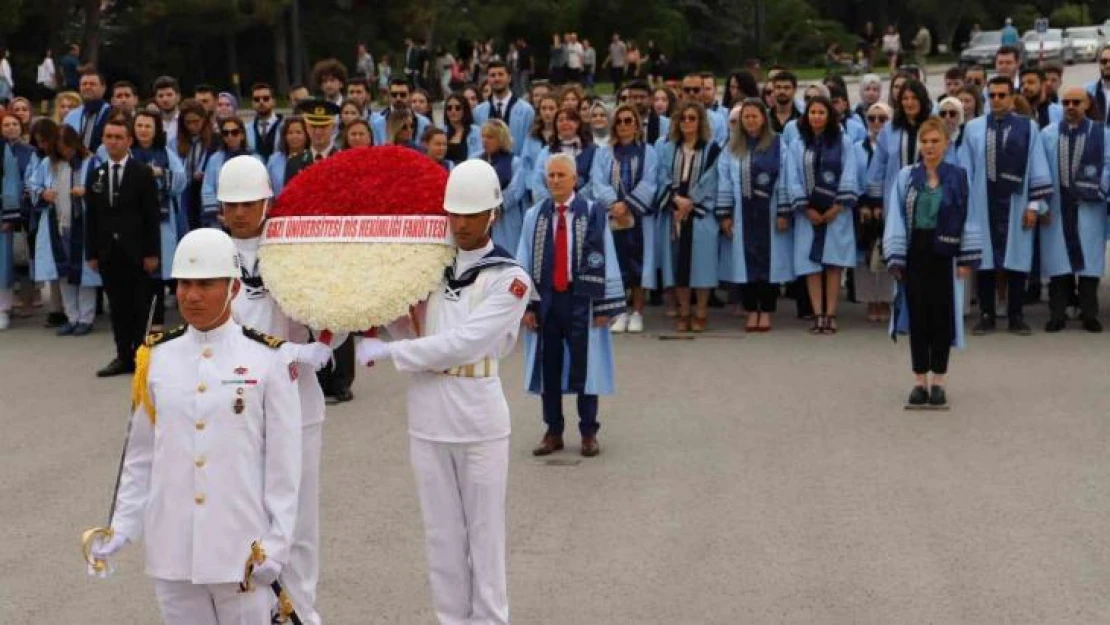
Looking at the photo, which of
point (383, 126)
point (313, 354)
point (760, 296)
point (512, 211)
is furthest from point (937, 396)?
point (383, 126)

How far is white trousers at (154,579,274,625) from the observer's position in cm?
619

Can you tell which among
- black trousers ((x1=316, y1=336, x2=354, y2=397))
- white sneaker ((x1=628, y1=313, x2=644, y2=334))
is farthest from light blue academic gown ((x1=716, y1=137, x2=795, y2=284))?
black trousers ((x1=316, y1=336, x2=354, y2=397))

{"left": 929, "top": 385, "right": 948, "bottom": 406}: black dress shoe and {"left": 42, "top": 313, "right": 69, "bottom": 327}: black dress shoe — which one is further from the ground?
{"left": 42, "top": 313, "right": 69, "bottom": 327}: black dress shoe

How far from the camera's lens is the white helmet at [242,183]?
24.2 ft

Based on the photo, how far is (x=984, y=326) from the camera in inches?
624

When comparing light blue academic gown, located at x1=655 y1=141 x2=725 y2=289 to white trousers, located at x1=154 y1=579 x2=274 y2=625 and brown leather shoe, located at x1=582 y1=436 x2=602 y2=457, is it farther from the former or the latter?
white trousers, located at x1=154 y1=579 x2=274 y2=625

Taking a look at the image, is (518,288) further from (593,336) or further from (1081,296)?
(1081,296)

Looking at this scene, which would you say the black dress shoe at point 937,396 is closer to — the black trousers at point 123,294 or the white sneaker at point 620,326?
the white sneaker at point 620,326

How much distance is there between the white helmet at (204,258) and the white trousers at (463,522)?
1.55 metres

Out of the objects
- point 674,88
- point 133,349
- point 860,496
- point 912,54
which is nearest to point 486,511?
point 860,496

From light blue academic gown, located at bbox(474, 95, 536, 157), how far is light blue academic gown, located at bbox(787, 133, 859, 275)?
3.76 m

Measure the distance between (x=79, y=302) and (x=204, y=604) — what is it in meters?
11.3

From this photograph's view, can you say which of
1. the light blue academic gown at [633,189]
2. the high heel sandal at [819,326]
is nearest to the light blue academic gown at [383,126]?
the light blue academic gown at [633,189]

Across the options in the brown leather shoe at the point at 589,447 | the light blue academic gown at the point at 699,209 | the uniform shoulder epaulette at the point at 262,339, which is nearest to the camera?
the uniform shoulder epaulette at the point at 262,339
